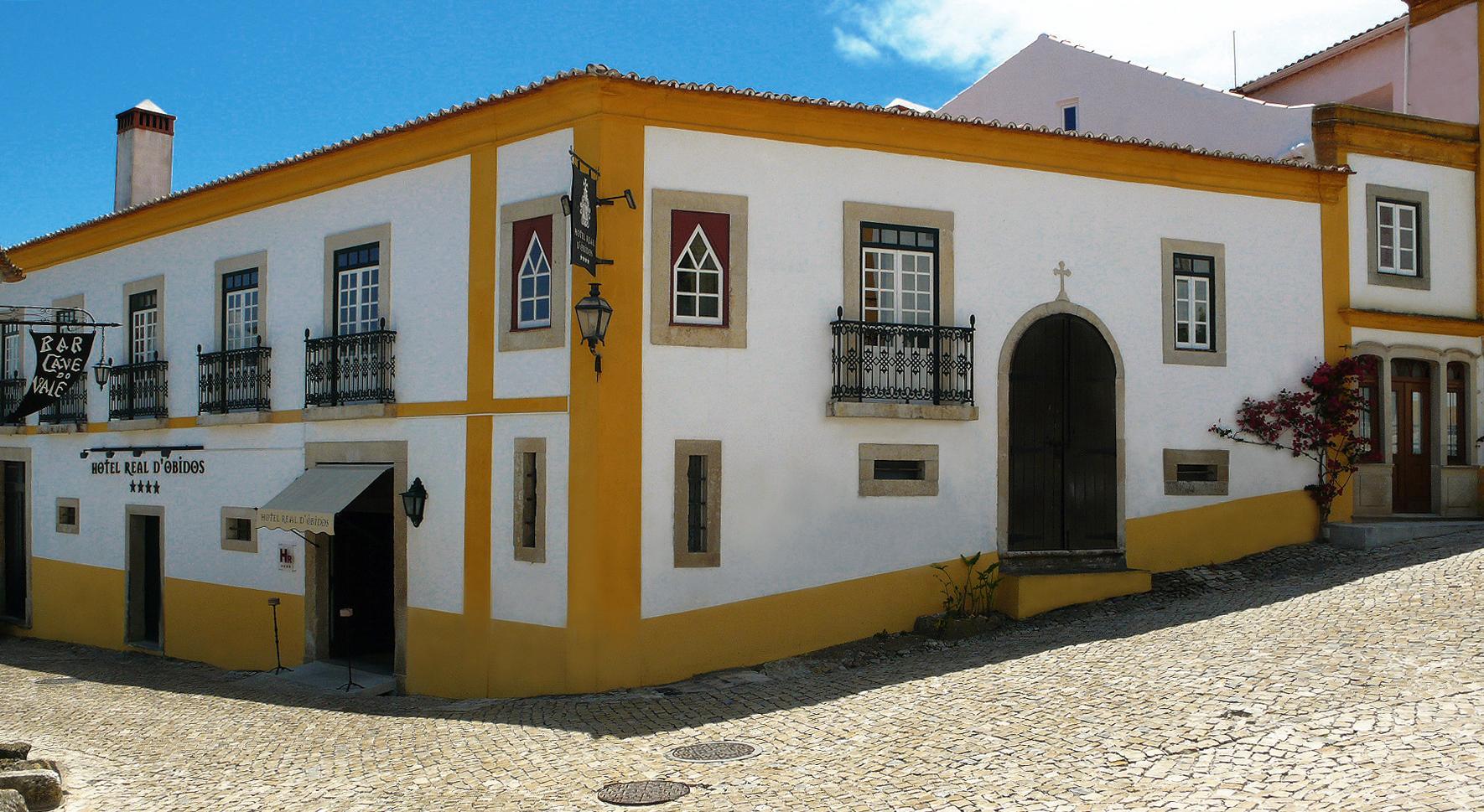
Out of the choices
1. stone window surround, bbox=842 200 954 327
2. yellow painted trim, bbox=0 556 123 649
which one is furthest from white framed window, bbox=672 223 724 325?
yellow painted trim, bbox=0 556 123 649

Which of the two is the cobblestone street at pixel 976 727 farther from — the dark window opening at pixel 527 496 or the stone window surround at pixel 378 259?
the stone window surround at pixel 378 259

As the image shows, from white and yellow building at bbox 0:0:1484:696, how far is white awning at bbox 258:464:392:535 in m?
0.08

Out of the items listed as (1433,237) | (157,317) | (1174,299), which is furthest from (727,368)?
(1433,237)

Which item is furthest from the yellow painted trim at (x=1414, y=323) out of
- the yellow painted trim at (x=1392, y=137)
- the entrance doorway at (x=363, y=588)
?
the entrance doorway at (x=363, y=588)

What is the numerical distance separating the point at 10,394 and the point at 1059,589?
18533 mm

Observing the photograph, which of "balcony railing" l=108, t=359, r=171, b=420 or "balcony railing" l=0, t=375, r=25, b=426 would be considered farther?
"balcony railing" l=0, t=375, r=25, b=426

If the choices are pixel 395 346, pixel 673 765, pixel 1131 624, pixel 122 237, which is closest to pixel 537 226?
pixel 395 346

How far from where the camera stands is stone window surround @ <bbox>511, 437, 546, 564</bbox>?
1161cm

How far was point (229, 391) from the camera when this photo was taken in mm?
15477

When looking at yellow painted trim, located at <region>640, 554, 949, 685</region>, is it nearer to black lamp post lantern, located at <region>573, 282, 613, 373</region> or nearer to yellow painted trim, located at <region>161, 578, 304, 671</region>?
black lamp post lantern, located at <region>573, 282, 613, 373</region>

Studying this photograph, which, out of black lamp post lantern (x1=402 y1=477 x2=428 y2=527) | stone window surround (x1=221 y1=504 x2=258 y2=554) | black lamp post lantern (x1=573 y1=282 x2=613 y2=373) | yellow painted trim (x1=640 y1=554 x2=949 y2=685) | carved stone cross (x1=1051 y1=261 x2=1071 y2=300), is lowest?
yellow painted trim (x1=640 y1=554 x2=949 y2=685)

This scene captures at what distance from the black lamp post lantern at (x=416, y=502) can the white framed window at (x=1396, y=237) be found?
12.9 m

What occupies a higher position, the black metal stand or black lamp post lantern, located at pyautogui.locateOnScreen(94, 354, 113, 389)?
black lamp post lantern, located at pyautogui.locateOnScreen(94, 354, 113, 389)

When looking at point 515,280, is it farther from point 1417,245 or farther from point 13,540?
point 13,540
